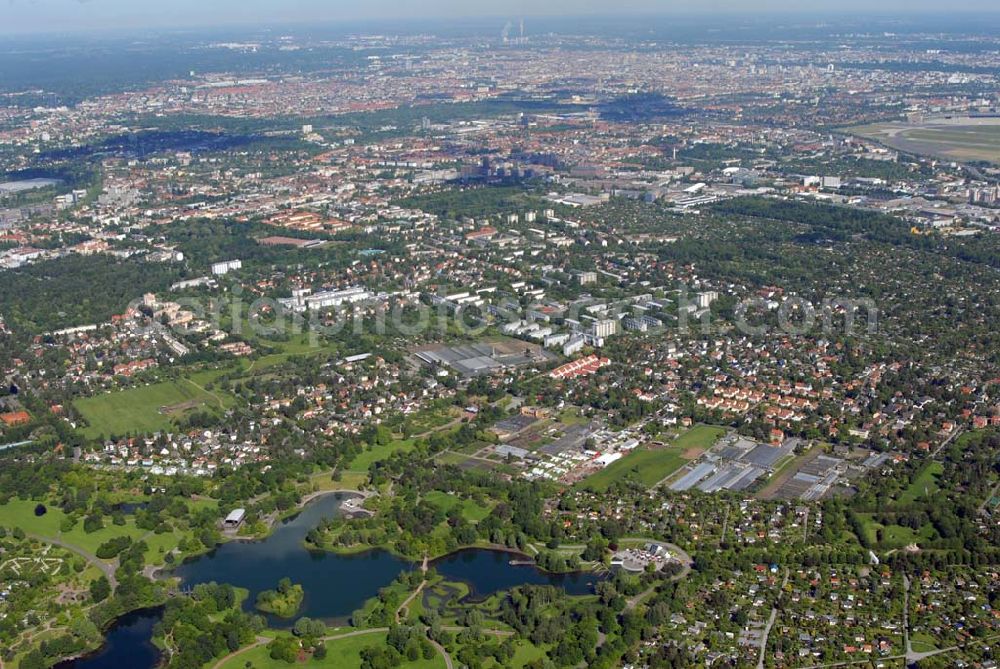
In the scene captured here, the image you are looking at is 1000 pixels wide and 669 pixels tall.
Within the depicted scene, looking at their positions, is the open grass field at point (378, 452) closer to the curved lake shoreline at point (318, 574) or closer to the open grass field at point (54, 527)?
the curved lake shoreline at point (318, 574)

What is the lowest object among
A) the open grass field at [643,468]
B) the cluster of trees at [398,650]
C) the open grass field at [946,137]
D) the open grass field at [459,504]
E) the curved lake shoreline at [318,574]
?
the curved lake shoreline at [318,574]

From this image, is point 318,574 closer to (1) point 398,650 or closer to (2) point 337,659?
(2) point 337,659

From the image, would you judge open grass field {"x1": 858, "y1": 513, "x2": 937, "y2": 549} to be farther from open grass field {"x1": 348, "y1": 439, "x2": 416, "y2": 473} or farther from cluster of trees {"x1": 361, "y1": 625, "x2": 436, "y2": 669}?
open grass field {"x1": 348, "y1": 439, "x2": 416, "y2": 473}

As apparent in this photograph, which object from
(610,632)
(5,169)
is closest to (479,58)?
(5,169)

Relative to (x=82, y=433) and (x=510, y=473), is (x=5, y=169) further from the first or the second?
(x=510, y=473)

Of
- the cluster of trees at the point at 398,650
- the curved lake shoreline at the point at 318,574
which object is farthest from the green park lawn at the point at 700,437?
the cluster of trees at the point at 398,650

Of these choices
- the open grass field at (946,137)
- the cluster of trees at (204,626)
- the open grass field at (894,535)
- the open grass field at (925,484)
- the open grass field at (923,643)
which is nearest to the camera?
the open grass field at (923,643)

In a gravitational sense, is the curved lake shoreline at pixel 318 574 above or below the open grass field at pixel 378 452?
below
